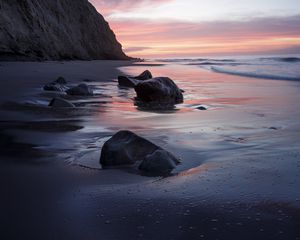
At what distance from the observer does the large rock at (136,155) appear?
2920 mm

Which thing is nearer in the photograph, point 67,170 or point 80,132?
point 67,170

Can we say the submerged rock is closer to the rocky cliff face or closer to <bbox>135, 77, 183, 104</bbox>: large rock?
<bbox>135, 77, 183, 104</bbox>: large rock

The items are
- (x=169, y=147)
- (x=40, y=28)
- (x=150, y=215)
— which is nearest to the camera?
(x=150, y=215)

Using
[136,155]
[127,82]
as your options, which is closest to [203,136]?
[136,155]

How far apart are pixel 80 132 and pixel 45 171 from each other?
1431 millimetres

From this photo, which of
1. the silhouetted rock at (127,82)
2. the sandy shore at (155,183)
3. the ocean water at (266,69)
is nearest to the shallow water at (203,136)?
the sandy shore at (155,183)

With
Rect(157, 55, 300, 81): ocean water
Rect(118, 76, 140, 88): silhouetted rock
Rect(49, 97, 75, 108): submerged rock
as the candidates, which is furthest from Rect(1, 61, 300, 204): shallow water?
Rect(157, 55, 300, 81): ocean water

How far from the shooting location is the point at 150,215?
2.12m

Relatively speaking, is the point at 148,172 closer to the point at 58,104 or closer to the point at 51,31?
the point at 58,104

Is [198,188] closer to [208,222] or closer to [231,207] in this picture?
[231,207]

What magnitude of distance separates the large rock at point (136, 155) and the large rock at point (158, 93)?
13.5 ft

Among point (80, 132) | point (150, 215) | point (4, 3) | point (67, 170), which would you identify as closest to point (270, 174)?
point (150, 215)

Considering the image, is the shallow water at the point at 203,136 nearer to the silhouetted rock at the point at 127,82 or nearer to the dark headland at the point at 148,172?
the dark headland at the point at 148,172

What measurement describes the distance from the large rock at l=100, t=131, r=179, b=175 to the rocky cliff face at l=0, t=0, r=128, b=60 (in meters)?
18.5
